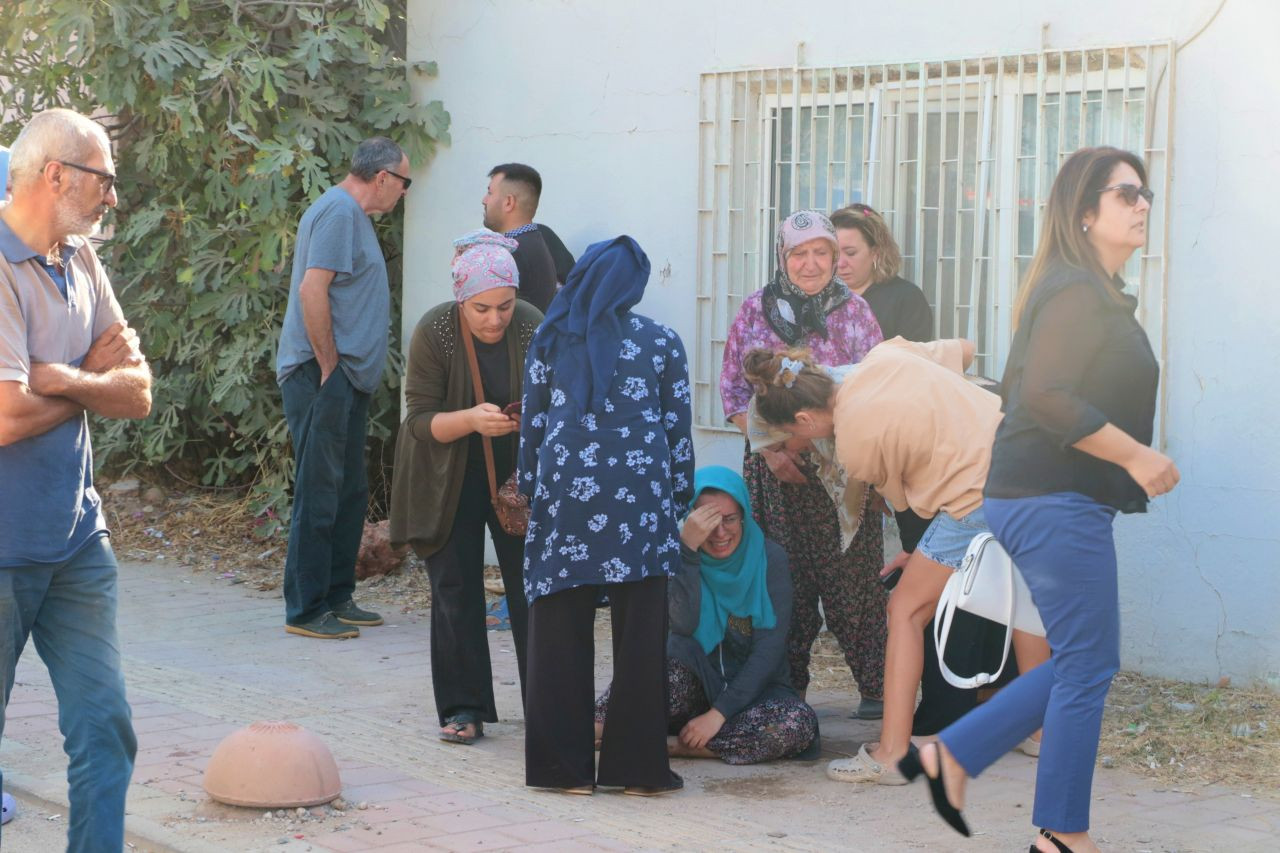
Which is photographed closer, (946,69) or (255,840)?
(255,840)

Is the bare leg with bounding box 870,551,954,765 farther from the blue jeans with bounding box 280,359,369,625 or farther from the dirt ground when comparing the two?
the blue jeans with bounding box 280,359,369,625

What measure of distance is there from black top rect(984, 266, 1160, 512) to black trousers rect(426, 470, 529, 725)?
2221 millimetres

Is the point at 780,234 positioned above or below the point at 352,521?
above

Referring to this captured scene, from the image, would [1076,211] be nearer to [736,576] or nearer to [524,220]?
[736,576]

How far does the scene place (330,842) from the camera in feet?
15.6

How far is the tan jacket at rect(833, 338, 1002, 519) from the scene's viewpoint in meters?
5.05

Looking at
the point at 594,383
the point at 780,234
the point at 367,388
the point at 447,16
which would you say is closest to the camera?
the point at 594,383

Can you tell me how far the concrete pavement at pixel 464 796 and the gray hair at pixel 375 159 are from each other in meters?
2.32

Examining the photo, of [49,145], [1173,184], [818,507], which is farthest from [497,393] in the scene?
[1173,184]

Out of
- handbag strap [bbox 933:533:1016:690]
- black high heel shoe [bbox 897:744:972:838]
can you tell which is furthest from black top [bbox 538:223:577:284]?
black high heel shoe [bbox 897:744:972:838]

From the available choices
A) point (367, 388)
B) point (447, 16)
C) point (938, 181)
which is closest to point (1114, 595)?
point (938, 181)

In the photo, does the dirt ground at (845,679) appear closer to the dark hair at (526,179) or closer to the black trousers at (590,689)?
the black trousers at (590,689)

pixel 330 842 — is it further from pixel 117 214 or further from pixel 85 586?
pixel 117 214

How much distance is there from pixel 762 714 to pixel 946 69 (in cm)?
314
